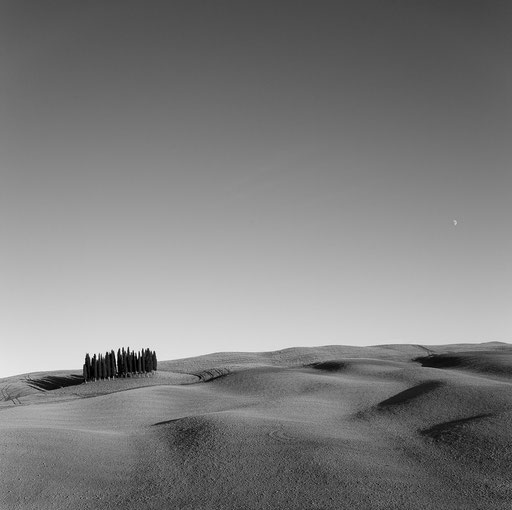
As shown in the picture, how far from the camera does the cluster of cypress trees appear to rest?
127ft

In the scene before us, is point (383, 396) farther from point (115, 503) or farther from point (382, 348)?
point (382, 348)

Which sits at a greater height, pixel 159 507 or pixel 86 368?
pixel 86 368

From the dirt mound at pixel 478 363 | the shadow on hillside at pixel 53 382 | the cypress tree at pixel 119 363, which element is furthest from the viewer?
the shadow on hillside at pixel 53 382

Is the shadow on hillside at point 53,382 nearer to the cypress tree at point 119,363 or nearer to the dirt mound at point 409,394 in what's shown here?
the cypress tree at point 119,363

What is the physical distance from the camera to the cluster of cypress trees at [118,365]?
3859 cm

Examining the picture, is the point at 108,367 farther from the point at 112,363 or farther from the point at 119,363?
the point at 119,363

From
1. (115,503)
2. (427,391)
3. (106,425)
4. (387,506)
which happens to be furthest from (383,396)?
→ (115,503)

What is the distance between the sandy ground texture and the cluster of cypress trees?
15.2 metres

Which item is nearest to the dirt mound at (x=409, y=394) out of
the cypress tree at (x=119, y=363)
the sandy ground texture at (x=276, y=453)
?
the sandy ground texture at (x=276, y=453)

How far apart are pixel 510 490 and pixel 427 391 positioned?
31.2 ft

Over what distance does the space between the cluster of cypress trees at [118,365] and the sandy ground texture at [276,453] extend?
49.7ft

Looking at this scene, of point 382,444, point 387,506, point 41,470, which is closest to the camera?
point 387,506

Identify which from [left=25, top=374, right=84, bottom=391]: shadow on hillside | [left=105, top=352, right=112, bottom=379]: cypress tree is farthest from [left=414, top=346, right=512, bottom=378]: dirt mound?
[left=25, top=374, right=84, bottom=391]: shadow on hillside

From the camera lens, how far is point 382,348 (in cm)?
5725
